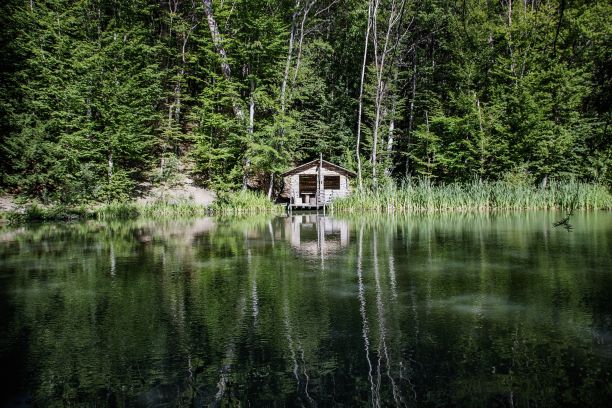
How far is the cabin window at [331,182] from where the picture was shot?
3345cm

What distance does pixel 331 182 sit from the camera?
1331 inches

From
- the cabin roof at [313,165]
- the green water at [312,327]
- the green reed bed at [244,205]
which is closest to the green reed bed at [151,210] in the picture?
the green reed bed at [244,205]

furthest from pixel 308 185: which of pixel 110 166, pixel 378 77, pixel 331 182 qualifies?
pixel 110 166

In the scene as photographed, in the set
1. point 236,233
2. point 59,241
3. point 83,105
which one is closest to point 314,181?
point 83,105

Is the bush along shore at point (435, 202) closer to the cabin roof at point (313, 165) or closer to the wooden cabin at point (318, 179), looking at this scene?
the wooden cabin at point (318, 179)

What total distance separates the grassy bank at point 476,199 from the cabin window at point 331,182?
26.3ft

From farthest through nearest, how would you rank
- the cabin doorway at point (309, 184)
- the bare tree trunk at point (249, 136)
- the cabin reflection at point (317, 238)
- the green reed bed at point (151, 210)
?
the cabin doorway at point (309, 184)
the bare tree trunk at point (249, 136)
the green reed bed at point (151, 210)
the cabin reflection at point (317, 238)

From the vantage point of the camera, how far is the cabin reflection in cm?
1246

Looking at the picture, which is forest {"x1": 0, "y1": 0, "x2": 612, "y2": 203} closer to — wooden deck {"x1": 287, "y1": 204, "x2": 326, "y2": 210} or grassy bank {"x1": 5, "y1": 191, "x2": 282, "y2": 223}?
grassy bank {"x1": 5, "y1": 191, "x2": 282, "y2": 223}

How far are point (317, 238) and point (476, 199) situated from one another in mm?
12917

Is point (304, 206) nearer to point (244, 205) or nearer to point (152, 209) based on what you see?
point (244, 205)

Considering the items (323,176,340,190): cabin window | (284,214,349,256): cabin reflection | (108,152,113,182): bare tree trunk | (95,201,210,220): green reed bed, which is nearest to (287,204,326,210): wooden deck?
(323,176,340,190): cabin window

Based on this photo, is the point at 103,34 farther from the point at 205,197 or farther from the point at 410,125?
the point at 410,125

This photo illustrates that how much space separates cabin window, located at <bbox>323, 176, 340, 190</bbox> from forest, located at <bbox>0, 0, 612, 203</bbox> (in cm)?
178
